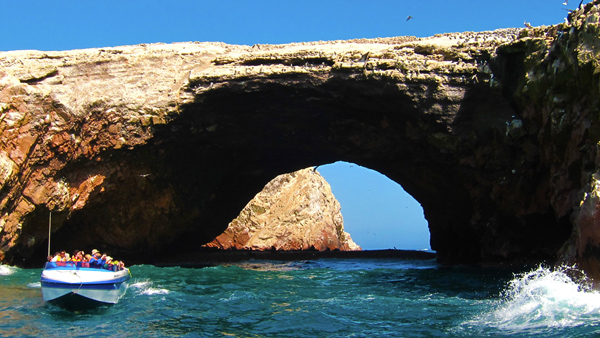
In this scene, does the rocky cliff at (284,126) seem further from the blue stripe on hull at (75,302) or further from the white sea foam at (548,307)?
the blue stripe on hull at (75,302)

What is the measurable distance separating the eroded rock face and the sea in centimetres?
1608

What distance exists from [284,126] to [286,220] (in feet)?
53.5

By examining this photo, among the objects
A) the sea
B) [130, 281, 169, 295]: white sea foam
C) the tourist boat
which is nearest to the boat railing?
the tourist boat

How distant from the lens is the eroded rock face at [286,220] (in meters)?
36.5

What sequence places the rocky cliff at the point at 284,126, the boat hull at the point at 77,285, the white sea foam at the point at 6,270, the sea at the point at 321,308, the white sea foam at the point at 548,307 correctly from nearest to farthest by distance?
1. the white sea foam at the point at 548,307
2. the sea at the point at 321,308
3. the boat hull at the point at 77,285
4. the rocky cliff at the point at 284,126
5. the white sea foam at the point at 6,270

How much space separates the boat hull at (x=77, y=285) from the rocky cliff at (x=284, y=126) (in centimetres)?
621

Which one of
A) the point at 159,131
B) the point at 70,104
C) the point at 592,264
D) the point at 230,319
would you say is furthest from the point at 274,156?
the point at 592,264

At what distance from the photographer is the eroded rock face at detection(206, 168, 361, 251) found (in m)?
36.5

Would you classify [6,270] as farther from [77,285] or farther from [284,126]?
[284,126]

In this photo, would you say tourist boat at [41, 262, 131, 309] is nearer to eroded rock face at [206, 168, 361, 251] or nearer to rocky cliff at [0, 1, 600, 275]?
rocky cliff at [0, 1, 600, 275]

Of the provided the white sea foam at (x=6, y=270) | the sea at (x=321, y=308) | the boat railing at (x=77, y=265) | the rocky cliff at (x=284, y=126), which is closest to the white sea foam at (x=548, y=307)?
the sea at (x=321, y=308)

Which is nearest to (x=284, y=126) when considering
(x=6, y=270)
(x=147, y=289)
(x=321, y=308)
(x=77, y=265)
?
(x=147, y=289)

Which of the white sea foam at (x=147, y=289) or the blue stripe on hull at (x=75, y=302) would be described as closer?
the blue stripe on hull at (x=75, y=302)

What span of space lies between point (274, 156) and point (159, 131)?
574 cm
